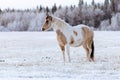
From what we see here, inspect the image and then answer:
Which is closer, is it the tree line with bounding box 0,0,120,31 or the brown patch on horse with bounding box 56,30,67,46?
the brown patch on horse with bounding box 56,30,67,46

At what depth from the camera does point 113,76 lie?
9.49 m

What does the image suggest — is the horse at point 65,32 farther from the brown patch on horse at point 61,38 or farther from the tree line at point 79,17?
the tree line at point 79,17

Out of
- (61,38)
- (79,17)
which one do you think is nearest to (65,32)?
(61,38)

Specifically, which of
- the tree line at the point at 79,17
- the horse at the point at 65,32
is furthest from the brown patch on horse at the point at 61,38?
the tree line at the point at 79,17

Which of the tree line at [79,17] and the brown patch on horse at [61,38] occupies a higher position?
the brown patch on horse at [61,38]

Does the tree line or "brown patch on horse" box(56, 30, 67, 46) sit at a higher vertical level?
"brown patch on horse" box(56, 30, 67, 46)

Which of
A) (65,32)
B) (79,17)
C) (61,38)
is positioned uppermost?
(65,32)

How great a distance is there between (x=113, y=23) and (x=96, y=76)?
86.1 m

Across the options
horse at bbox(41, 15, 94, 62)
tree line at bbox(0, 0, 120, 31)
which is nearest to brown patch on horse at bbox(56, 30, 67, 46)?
horse at bbox(41, 15, 94, 62)

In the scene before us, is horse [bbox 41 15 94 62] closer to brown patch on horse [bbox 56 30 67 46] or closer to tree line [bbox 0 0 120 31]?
brown patch on horse [bbox 56 30 67 46]

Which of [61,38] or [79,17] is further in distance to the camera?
[79,17]

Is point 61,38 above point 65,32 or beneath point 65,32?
beneath

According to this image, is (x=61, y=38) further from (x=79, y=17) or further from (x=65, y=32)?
(x=79, y=17)

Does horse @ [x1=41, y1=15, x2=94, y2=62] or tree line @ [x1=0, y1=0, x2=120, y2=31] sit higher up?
horse @ [x1=41, y1=15, x2=94, y2=62]
